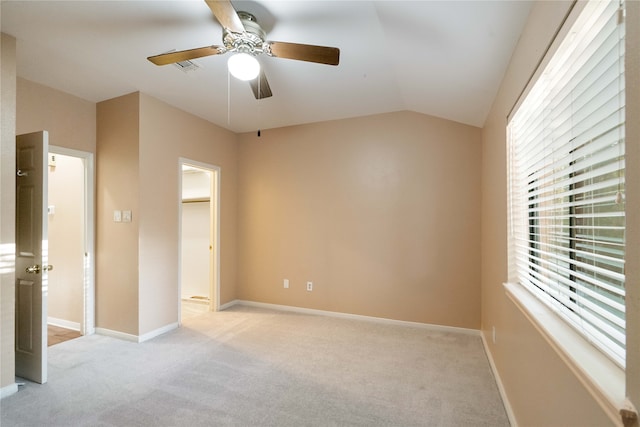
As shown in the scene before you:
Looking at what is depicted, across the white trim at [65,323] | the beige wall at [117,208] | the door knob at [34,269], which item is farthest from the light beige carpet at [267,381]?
the door knob at [34,269]

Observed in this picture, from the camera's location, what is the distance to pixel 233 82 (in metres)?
2.89

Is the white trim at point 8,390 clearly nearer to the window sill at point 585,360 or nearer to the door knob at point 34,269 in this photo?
the door knob at point 34,269

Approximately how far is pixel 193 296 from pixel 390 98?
14.3 ft

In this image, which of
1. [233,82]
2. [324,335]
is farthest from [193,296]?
[233,82]

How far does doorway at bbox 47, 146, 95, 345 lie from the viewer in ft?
10.8

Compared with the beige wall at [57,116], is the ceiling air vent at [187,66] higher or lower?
higher

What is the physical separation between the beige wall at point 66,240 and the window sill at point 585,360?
4.33 meters

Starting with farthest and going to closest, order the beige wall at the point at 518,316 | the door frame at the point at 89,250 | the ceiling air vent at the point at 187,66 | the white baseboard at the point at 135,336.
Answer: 1. the door frame at the point at 89,250
2. the white baseboard at the point at 135,336
3. the ceiling air vent at the point at 187,66
4. the beige wall at the point at 518,316

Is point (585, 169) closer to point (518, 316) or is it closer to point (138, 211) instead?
point (518, 316)

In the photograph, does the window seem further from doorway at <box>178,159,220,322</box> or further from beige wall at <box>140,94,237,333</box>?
doorway at <box>178,159,220,322</box>

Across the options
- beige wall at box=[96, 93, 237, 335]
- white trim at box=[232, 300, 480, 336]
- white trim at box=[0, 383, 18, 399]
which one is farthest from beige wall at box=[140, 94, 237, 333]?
white trim at box=[232, 300, 480, 336]

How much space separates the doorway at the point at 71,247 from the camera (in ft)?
10.8

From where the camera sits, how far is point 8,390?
2.16m

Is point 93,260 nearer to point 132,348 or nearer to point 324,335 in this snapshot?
point 132,348
